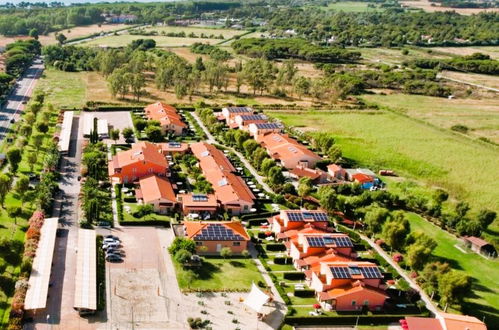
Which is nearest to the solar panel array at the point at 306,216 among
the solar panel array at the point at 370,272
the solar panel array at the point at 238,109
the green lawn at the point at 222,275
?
the green lawn at the point at 222,275

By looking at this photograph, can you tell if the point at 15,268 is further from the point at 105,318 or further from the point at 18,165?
the point at 18,165

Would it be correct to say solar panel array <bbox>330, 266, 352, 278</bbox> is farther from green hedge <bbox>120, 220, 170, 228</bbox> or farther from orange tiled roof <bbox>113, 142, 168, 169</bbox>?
orange tiled roof <bbox>113, 142, 168, 169</bbox>

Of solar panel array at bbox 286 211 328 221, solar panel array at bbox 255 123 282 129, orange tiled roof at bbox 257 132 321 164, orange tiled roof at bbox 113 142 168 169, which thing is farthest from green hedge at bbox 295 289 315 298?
solar panel array at bbox 255 123 282 129

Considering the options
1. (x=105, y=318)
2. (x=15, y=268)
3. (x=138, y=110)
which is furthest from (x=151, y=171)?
(x=138, y=110)

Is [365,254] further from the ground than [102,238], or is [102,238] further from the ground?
[102,238]

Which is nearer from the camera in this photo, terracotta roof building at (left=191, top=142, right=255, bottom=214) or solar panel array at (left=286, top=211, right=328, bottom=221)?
solar panel array at (left=286, top=211, right=328, bottom=221)

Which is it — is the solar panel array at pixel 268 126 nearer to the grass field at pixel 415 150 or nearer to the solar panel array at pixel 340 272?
the grass field at pixel 415 150
